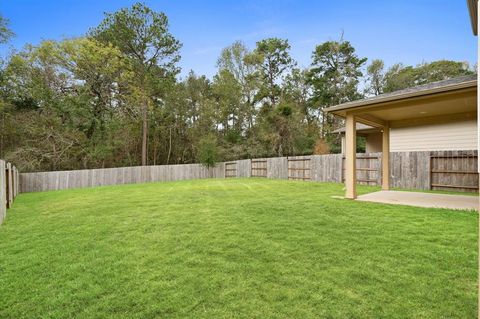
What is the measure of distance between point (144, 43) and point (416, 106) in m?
17.5

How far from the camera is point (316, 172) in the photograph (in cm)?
1214

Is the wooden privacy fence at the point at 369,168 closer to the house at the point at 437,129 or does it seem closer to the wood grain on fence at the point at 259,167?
the house at the point at 437,129

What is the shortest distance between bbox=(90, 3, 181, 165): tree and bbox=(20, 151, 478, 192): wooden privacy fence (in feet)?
10.3

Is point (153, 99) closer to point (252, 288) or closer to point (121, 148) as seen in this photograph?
point (121, 148)

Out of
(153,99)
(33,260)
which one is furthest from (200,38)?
(33,260)

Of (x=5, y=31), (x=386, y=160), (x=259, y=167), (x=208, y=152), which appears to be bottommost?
(x=259, y=167)

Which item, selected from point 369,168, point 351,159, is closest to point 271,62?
point 369,168

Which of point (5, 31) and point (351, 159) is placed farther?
point (5, 31)

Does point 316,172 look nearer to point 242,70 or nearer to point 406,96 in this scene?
point 406,96

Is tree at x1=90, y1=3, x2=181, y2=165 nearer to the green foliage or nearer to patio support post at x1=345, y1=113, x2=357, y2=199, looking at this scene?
the green foliage

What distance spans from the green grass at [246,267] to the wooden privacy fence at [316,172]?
4.28 m

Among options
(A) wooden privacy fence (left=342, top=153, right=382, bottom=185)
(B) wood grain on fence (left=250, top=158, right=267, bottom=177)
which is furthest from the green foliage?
(A) wooden privacy fence (left=342, top=153, right=382, bottom=185)

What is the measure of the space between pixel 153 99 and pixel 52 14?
7397 mm

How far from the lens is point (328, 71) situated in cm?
2242
